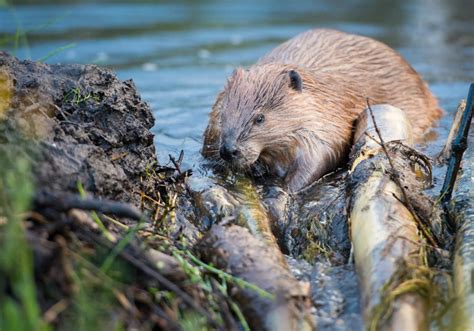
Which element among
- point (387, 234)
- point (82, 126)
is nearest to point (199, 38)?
point (82, 126)

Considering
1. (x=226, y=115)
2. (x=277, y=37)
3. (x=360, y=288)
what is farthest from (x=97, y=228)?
(x=277, y=37)

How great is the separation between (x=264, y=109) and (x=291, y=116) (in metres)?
0.17

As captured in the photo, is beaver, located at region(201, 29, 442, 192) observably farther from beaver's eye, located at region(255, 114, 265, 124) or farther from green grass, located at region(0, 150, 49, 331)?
green grass, located at region(0, 150, 49, 331)

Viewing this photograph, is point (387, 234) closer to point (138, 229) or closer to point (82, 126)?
point (138, 229)

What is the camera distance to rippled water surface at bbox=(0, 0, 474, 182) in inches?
263

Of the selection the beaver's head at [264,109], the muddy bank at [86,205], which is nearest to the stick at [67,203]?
the muddy bank at [86,205]

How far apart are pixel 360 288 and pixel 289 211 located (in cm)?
112

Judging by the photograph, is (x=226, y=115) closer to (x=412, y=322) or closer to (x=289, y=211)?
(x=289, y=211)

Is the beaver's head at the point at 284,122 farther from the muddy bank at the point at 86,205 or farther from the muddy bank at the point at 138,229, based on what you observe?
the muddy bank at the point at 86,205

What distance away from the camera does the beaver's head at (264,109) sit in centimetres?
432

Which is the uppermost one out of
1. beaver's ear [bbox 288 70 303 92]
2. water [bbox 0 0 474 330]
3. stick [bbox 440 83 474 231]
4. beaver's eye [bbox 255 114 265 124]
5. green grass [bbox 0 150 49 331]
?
water [bbox 0 0 474 330]

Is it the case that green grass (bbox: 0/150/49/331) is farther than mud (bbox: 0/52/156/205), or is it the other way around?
mud (bbox: 0/52/156/205)

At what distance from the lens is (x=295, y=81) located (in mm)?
4539

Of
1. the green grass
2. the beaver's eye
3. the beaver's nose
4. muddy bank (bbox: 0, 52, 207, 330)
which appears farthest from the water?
the green grass
